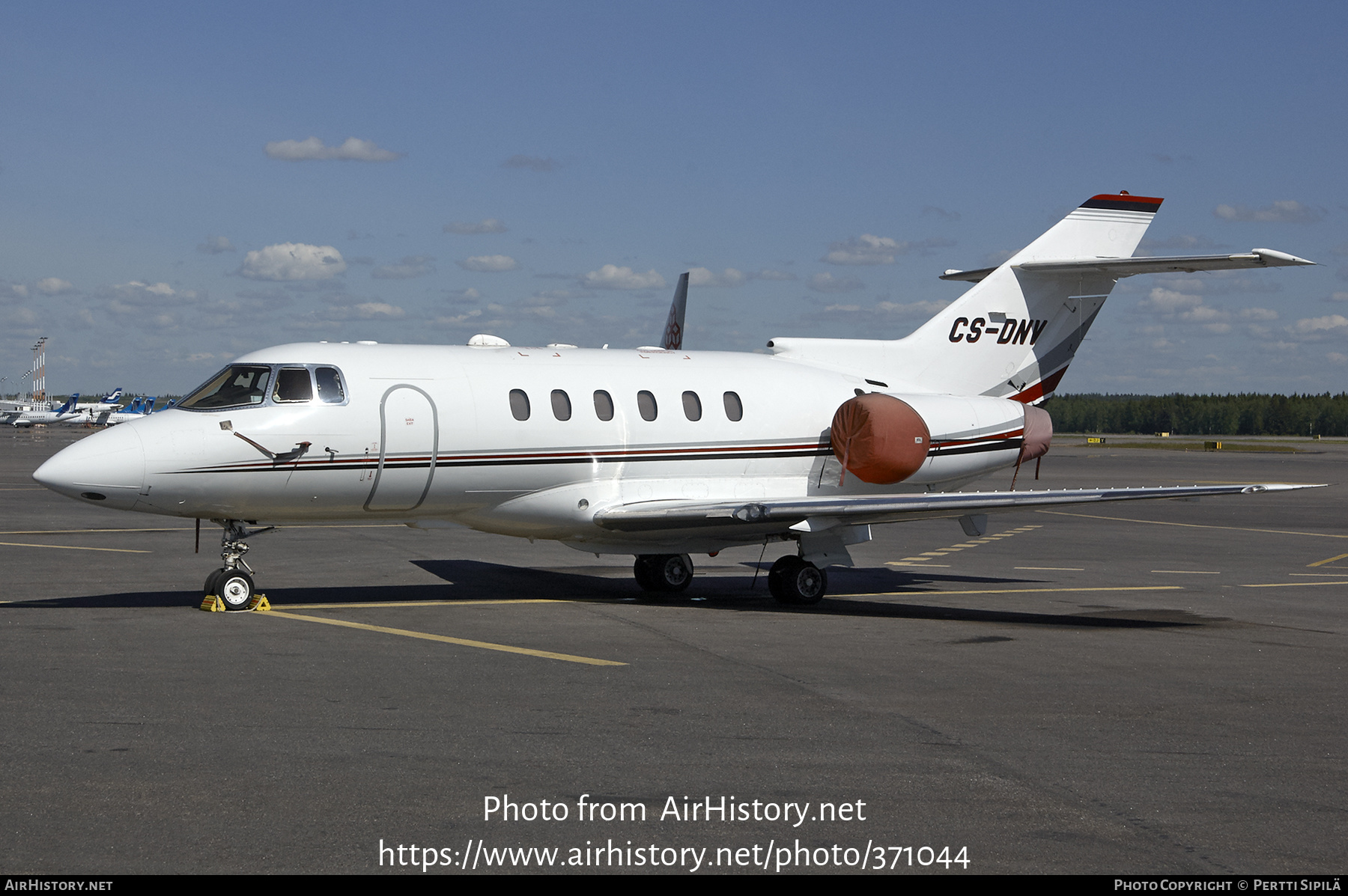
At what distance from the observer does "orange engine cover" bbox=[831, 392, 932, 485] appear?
17656 millimetres

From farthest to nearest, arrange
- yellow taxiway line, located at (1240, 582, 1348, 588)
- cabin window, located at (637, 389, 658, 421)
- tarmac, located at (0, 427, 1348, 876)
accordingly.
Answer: yellow taxiway line, located at (1240, 582, 1348, 588), cabin window, located at (637, 389, 658, 421), tarmac, located at (0, 427, 1348, 876)

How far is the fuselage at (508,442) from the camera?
1414 cm

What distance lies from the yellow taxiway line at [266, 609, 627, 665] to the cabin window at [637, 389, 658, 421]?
15.8 feet

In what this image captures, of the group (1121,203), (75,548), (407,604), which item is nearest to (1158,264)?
(1121,203)

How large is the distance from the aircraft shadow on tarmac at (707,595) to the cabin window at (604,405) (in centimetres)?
249

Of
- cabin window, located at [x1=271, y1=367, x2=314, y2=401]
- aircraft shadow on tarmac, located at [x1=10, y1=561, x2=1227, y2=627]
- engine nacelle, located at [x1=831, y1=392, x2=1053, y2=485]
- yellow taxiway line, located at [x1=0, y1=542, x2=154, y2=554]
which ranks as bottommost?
aircraft shadow on tarmac, located at [x1=10, y1=561, x2=1227, y2=627]

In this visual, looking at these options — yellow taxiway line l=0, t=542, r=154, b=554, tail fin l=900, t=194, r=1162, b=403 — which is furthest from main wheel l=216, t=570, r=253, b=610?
tail fin l=900, t=194, r=1162, b=403

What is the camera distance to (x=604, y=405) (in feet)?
54.3

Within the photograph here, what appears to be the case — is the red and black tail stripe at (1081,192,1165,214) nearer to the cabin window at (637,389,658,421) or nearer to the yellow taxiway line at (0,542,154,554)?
the cabin window at (637,389,658,421)

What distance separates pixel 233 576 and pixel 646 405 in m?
5.75

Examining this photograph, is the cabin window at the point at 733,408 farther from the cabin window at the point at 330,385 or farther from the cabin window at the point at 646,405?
the cabin window at the point at 330,385

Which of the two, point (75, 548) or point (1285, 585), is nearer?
point (1285, 585)

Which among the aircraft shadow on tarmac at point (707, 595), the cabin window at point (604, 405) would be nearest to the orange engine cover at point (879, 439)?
the aircraft shadow on tarmac at point (707, 595)

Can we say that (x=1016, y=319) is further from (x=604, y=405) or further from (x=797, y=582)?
(x=604, y=405)
